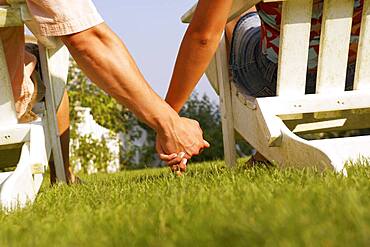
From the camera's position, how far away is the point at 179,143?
9.39ft

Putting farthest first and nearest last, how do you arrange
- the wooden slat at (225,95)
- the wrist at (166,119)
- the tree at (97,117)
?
the tree at (97,117), the wooden slat at (225,95), the wrist at (166,119)

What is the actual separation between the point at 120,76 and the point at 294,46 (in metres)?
0.77

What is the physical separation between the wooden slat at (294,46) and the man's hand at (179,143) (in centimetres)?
43

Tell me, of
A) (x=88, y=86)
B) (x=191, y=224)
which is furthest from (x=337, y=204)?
(x=88, y=86)

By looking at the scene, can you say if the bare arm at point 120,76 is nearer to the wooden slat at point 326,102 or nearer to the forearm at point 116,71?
the forearm at point 116,71

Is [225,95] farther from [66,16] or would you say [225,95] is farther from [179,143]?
[66,16]

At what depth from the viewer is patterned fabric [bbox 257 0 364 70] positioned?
121 inches

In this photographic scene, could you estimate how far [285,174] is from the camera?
2393 mm

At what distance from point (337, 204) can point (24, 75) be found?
2.10 meters

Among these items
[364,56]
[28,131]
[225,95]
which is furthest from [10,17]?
[364,56]

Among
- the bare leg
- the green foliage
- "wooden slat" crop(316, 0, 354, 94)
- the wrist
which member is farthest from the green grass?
the green foliage

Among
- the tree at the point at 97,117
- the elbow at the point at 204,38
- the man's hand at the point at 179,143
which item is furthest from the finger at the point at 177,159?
the tree at the point at 97,117

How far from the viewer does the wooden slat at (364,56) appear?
295 centimetres

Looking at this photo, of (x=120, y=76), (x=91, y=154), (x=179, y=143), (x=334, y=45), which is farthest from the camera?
(x=91, y=154)
